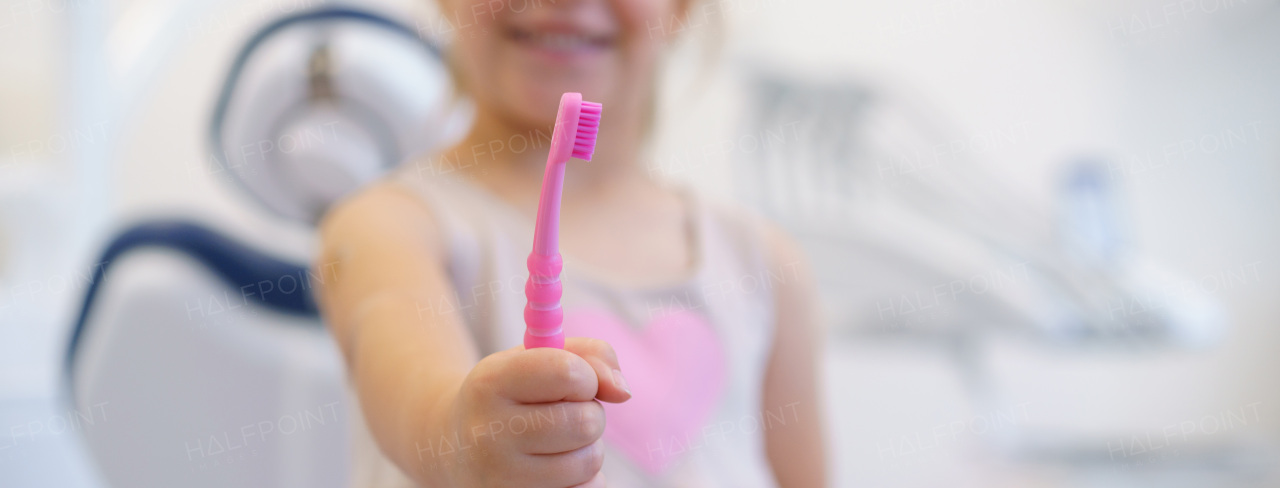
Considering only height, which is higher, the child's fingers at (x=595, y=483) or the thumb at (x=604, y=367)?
the thumb at (x=604, y=367)

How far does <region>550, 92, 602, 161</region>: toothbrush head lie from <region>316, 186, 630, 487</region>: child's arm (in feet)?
0.12

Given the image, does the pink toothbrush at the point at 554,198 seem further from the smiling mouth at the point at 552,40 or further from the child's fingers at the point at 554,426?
the smiling mouth at the point at 552,40

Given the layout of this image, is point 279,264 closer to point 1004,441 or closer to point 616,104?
point 616,104

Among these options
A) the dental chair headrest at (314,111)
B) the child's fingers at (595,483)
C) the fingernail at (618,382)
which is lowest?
the child's fingers at (595,483)

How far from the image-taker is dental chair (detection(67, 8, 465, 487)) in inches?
13.9

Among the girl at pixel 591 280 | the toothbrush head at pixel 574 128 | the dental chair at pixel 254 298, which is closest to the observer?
the toothbrush head at pixel 574 128

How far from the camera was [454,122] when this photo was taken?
414mm

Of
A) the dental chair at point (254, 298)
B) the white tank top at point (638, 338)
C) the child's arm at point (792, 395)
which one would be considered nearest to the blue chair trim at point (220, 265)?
the dental chair at point (254, 298)

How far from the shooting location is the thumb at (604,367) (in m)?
0.15

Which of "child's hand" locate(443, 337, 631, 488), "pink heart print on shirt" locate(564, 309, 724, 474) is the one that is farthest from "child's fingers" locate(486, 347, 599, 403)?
"pink heart print on shirt" locate(564, 309, 724, 474)

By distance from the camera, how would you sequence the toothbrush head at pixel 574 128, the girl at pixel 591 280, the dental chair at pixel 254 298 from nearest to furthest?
the toothbrush head at pixel 574 128 < the girl at pixel 591 280 < the dental chair at pixel 254 298

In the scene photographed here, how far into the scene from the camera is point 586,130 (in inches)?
5.3

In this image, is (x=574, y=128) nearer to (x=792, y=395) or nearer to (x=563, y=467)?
(x=563, y=467)

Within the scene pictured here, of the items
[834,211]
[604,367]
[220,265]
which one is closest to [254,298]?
[220,265]
